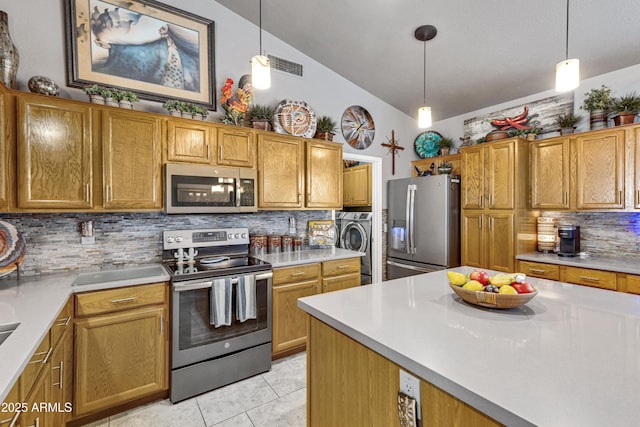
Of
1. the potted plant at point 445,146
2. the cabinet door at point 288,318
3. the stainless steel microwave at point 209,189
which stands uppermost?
the potted plant at point 445,146

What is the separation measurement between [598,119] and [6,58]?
4.87 m

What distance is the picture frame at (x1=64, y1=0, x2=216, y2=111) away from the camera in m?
2.43

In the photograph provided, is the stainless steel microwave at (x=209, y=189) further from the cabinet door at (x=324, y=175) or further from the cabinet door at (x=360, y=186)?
the cabinet door at (x=360, y=186)

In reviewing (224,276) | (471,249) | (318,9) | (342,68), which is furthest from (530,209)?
(224,276)

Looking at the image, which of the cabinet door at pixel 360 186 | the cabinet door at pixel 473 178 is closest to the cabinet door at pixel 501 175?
the cabinet door at pixel 473 178

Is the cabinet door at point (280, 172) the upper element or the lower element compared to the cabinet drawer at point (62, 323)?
upper

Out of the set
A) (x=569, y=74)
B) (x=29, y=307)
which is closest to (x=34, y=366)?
(x=29, y=307)

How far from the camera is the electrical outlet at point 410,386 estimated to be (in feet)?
3.10

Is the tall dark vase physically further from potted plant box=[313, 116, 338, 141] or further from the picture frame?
potted plant box=[313, 116, 338, 141]

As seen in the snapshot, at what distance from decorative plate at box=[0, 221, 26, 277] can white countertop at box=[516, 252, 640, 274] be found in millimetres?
4195

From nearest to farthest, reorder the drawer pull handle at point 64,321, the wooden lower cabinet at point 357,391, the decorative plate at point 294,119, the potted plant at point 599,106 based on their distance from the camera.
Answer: the wooden lower cabinet at point 357,391 → the drawer pull handle at point 64,321 → the potted plant at point 599,106 → the decorative plate at point 294,119

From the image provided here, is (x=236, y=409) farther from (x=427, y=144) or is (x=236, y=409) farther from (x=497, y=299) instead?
(x=427, y=144)

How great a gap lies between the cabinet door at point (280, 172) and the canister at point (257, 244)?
1.30 ft

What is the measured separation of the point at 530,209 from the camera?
11.2 feet
